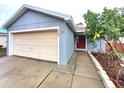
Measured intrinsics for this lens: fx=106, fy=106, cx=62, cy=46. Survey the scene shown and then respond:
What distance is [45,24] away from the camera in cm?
773

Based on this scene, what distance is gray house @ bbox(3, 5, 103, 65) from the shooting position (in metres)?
6.96

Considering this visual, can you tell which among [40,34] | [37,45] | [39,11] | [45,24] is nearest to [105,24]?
[45,24]

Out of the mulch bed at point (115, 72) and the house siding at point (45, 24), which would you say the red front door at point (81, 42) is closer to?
the mulch bed at point (115, 72)

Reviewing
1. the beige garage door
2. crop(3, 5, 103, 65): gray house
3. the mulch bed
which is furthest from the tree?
the beige garage door

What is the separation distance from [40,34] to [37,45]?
0.94 metres

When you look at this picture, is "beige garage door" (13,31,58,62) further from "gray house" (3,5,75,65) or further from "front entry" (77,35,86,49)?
"front entry" (77,35,86,49)

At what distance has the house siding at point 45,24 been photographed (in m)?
6.89

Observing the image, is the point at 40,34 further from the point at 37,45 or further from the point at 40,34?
the point at 37,45

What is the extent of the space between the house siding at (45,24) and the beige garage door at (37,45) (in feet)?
2.16

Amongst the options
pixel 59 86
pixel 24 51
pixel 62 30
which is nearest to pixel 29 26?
pixel 24 51

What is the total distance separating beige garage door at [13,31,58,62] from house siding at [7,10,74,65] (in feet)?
2.16

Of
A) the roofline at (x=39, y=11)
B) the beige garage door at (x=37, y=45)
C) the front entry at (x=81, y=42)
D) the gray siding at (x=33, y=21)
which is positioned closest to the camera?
the roofline at (x=39, y=11)

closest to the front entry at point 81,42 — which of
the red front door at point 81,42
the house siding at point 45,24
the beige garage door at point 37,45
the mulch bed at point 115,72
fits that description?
the red front door at point 81,42
